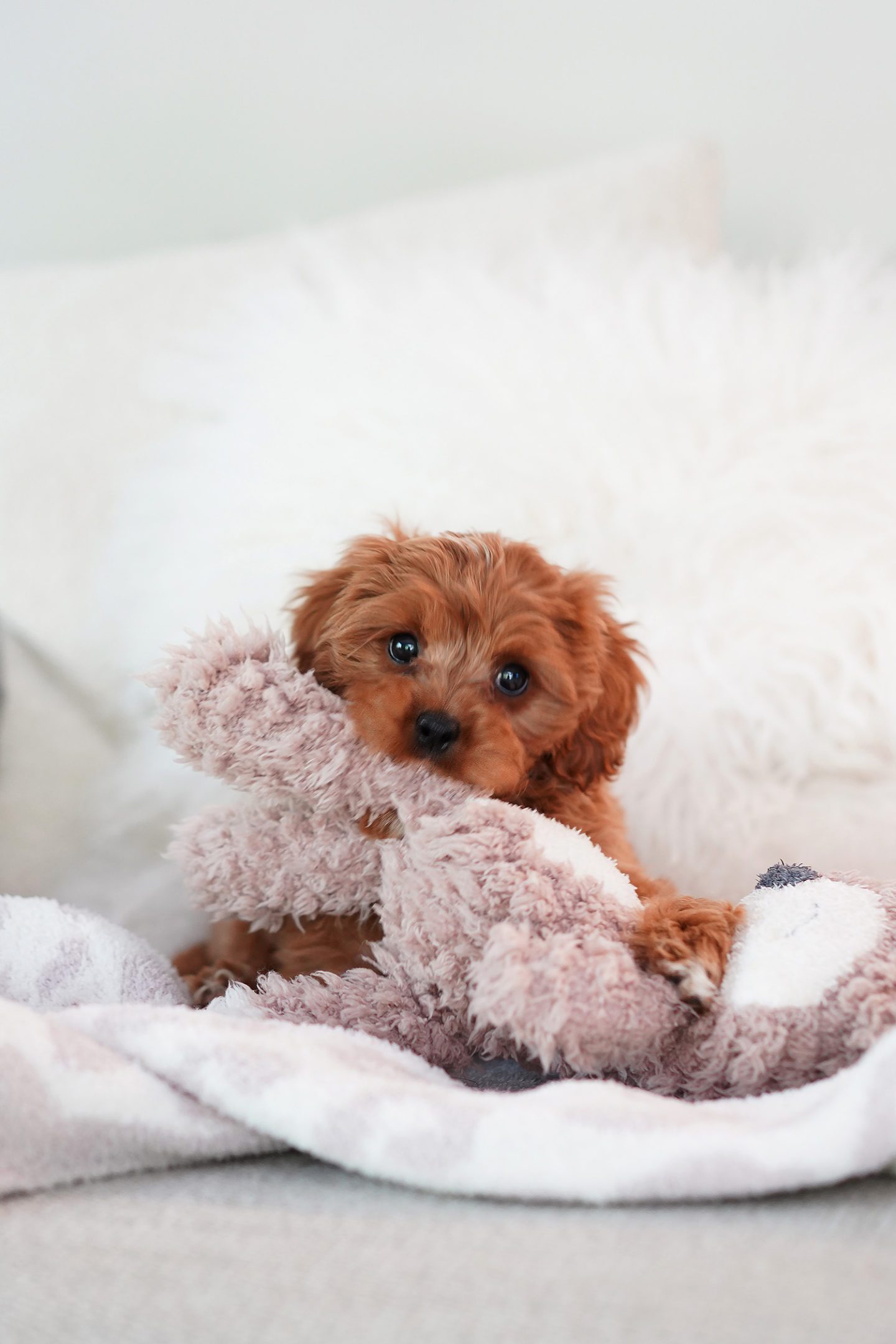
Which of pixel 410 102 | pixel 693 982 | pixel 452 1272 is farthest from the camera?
pixel 410 102

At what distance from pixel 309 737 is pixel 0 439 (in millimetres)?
1164

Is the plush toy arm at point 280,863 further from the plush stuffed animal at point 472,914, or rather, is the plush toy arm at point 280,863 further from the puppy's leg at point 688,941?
the puppy's leg at point 688,941

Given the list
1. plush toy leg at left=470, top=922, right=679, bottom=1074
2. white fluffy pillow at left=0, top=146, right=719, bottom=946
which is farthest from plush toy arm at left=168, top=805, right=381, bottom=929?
white fluffy pillow at left=0, top=146, right=719, bottom=946

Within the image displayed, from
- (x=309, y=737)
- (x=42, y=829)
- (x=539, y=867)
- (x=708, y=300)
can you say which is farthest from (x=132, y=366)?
(x=539, y=867)

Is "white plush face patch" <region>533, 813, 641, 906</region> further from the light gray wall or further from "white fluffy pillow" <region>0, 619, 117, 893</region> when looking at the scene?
the light gray wall

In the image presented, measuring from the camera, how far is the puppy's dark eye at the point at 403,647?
1154 mm

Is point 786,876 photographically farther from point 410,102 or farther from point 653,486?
point 410,102

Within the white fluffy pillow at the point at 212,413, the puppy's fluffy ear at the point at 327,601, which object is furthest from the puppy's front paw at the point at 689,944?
the white fluffy pillow at the point at 212,413

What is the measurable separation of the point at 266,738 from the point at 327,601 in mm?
236

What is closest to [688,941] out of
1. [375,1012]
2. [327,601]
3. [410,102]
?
[375,1012]

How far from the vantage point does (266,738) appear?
1.04m

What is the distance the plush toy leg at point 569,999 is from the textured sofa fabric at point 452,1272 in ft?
0.45

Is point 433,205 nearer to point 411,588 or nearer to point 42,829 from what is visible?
point 411,588

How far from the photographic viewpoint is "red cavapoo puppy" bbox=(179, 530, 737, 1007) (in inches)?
42.8
